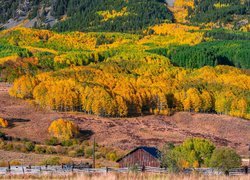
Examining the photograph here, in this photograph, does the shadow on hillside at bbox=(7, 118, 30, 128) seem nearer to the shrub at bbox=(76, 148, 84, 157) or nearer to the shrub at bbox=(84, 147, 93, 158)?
the shrub at bbox=(76, 148, 84, 157)

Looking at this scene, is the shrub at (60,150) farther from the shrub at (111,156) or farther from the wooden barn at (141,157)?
the wooden barn at (141,157)

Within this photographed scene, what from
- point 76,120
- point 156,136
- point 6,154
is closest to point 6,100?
point 76,120

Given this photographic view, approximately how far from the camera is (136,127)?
128625 millimetres

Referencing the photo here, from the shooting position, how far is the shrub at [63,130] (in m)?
114

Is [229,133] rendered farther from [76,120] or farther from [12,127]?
[12,127]

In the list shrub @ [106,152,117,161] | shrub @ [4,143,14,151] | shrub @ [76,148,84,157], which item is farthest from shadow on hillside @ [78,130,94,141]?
shrub @ [106,152,117,161]

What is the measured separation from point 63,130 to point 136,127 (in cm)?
1859

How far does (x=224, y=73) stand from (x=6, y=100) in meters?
72.8

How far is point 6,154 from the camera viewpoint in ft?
305

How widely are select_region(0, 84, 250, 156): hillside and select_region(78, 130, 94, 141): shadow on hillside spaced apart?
0.60ft

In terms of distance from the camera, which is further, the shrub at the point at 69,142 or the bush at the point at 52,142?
the shrub at the point at 69,142

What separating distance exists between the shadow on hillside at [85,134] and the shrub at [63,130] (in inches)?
45.8

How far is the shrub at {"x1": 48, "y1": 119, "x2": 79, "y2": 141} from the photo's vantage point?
11419 cm

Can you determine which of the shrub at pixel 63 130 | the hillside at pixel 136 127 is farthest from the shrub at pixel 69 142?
the hillside at pixel 136 127
